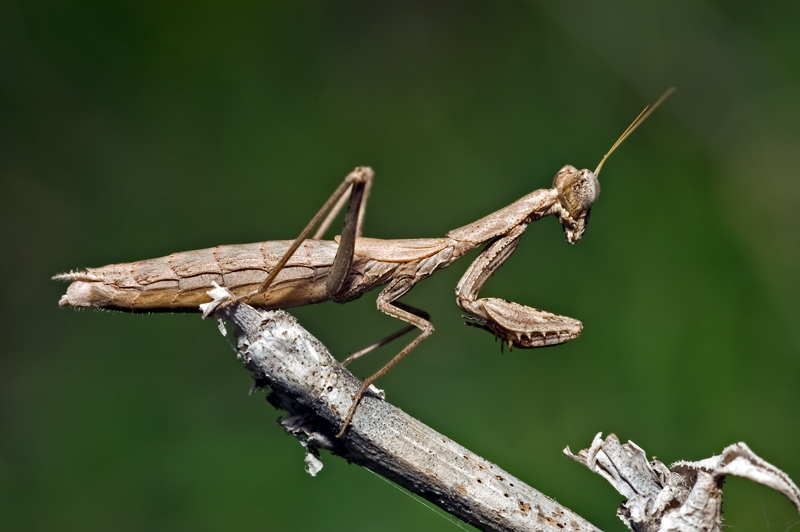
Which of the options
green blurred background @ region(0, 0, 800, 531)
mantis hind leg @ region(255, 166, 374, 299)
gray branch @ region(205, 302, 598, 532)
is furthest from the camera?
green blurred background @ region(0, 0, 800, 531)

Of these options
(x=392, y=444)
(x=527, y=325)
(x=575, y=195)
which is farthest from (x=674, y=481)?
(x=575, y=195)

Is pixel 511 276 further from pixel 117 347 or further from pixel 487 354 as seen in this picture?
pixel 117 347

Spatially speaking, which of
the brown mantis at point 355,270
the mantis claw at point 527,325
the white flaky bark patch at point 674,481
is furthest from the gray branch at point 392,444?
the mantis claw at point 527,325

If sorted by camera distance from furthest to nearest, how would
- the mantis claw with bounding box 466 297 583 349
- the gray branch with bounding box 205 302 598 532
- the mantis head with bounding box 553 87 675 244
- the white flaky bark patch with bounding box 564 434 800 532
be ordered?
the mantis head with bounding box 553 87 675 244
the mantis claw with bounding box 466 297 583 349
the gray branch with bounding box 205 302 598 532
the white flaky bark patch with bounding box 564 434 800 532

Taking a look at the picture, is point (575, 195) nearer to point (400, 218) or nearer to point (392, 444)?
point (400, 218)

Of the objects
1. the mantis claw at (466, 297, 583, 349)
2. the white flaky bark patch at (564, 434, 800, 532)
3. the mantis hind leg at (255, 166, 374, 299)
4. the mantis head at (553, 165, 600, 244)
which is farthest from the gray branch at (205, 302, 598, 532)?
the mantis head at (553, 165, 600, 244)

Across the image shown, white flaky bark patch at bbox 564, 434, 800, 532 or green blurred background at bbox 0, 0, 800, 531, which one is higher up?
green blurred background at bbox 0, 0, 800, 531

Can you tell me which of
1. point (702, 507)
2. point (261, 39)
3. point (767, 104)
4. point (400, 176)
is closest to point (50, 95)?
point (261, 39)

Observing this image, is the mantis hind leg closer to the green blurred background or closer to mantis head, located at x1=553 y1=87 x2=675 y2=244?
mantis head, located at x1=553 y1=87 x2=675 y2=244
